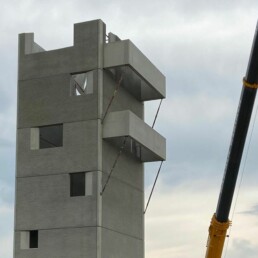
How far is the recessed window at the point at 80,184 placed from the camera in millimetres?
43125

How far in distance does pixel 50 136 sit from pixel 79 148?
19.5ft

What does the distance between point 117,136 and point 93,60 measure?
5.06 meters

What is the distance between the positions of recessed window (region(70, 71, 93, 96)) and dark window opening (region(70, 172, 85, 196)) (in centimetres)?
519

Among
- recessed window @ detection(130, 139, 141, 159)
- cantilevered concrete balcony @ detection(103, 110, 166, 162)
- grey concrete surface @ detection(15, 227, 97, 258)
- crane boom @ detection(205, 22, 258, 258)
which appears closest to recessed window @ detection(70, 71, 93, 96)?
cantilevered concrete balcony @ detection(103, 110, 166, 162)

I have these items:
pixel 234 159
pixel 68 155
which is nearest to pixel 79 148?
pixel 68 155

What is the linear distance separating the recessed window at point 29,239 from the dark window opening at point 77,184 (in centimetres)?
342

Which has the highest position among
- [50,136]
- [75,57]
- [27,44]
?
[27,44]

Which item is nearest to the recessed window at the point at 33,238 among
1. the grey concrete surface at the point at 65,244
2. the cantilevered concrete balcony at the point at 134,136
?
the grey concrete surface at the point at 65,244

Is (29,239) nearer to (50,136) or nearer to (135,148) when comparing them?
(50,136)

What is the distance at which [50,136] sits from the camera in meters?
49.2

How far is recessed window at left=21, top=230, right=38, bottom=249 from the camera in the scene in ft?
144

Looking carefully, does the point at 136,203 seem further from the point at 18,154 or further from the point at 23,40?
the point at 23,40

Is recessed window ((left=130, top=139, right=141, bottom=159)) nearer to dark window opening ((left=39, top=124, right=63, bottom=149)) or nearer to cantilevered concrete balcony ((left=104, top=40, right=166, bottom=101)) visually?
cantilevered concrete balcony ((left=104, top=40, right=166, bottom=101))

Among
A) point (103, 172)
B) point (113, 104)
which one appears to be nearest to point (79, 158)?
point (103, 172)
